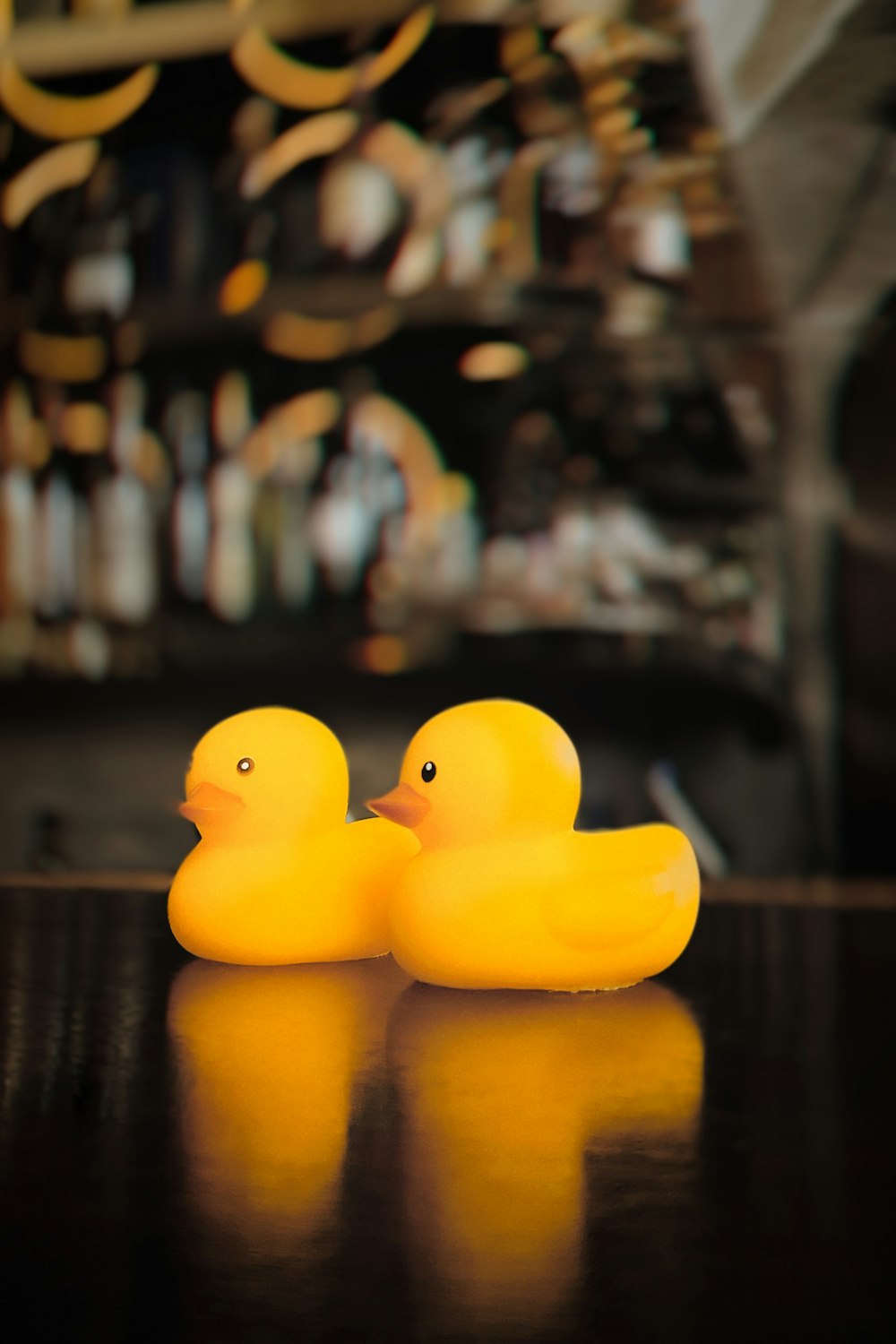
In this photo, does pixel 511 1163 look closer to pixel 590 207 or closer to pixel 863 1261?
pixel 863 1261

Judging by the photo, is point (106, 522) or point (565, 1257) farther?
point (106, 522)

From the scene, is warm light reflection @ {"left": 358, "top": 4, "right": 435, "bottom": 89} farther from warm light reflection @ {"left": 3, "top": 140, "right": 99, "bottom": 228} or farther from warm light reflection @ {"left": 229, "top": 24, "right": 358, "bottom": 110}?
warm light reflection @ {"left": 3, "top": 140, "right": 99, "bottom": 228}

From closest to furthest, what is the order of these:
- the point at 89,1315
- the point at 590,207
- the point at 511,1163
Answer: the point at 89,1315
the point at 511,1163
the point at 590,207

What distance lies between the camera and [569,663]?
7.32 ft

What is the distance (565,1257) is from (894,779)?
92.7 inches

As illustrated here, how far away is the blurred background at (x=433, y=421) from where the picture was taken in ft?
6.37

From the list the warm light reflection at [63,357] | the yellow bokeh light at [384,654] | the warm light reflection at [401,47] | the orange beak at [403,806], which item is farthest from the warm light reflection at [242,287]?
the orange beak at [403,806]

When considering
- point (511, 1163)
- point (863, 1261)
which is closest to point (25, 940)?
point (511, 1163)

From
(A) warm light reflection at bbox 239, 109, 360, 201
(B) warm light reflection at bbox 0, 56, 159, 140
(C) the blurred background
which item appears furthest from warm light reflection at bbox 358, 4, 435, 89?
(B) warm light reflection at bbox 0, 56, 159, 140

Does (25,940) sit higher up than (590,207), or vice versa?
(590,207)

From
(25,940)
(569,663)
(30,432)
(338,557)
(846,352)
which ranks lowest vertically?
(25,940)

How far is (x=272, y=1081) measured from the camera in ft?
1.84

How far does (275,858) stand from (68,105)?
4.68 ft

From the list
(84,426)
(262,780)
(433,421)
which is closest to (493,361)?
(433,421)
